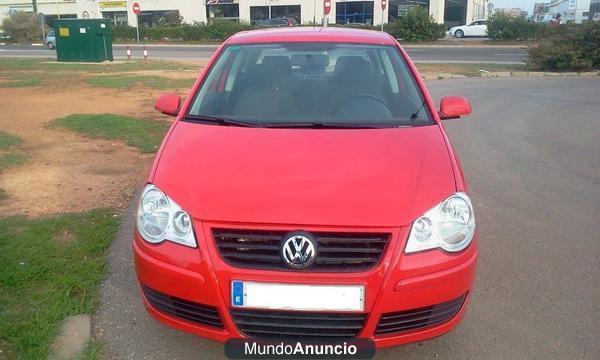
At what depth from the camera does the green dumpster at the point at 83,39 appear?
76.5 feet

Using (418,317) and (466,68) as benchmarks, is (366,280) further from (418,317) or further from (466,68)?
(466,68)

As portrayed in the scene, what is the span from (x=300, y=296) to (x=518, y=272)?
2128mm

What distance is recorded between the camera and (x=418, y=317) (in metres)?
2.62

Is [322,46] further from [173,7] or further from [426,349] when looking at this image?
[173,7]

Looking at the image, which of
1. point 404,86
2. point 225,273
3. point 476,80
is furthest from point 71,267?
point 476,80

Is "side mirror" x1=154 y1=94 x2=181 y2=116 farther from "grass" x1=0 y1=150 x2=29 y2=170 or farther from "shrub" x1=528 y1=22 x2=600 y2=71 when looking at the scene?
"shrub" x1=528 y1=22 x2=600 y2=71

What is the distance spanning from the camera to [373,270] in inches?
97.8

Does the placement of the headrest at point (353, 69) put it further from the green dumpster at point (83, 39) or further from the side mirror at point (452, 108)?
the green dumpster at point (83, 39)

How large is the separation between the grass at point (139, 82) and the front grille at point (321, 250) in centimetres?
1306

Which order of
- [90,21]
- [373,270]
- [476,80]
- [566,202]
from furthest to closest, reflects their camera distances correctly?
[90,21], [476,80], [566,202], [373,270]

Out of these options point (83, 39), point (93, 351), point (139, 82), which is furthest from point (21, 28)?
point (93, 351)

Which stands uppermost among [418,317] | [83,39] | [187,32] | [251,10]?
[251,10]

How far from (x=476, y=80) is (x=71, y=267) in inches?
603

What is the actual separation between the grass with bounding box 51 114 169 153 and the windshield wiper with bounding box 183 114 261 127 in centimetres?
423
